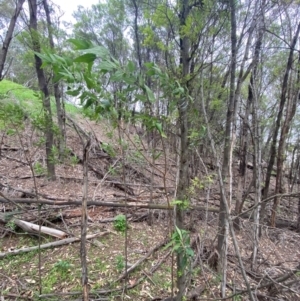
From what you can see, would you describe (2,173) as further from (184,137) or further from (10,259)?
(184,137)

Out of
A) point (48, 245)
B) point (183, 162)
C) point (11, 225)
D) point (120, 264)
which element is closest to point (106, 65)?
point (183, 162)

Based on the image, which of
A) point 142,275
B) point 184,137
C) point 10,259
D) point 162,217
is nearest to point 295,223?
point 162,217

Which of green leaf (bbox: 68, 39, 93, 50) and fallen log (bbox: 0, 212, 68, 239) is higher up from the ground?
green leaf (bbox: 68, 39, 93, 50)

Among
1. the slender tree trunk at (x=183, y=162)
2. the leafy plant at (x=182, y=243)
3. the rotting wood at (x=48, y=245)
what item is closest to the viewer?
the leafy plant at (x=182, y=243)

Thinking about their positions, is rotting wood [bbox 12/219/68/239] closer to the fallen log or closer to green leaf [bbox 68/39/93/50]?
the fallen log

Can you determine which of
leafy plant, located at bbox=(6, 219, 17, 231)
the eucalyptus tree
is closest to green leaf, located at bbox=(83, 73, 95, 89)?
leafy plant, located at bbox=(6, 219, 17, 231)

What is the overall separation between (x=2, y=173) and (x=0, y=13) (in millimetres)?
4284

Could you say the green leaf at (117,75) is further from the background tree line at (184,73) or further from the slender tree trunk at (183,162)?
the slender tree trunk at (183,162)

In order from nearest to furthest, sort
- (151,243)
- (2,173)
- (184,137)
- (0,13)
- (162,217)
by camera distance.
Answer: (184,137), (151,243), (162,217), (2,173), (0,13)

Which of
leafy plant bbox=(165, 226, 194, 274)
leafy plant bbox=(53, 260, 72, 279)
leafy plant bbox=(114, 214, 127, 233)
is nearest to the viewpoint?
leafy plant bbox=(165, 226, 194, 274)

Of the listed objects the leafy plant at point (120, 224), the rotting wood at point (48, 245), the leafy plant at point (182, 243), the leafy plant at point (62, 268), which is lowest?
the leafy plant at point (62, 268)

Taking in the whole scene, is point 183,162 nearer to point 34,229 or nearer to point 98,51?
point 98,51

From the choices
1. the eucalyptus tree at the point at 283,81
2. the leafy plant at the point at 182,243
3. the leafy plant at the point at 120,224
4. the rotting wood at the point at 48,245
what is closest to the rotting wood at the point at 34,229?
the rotting wood at the point at 48,245

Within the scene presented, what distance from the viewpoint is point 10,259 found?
102 inches
